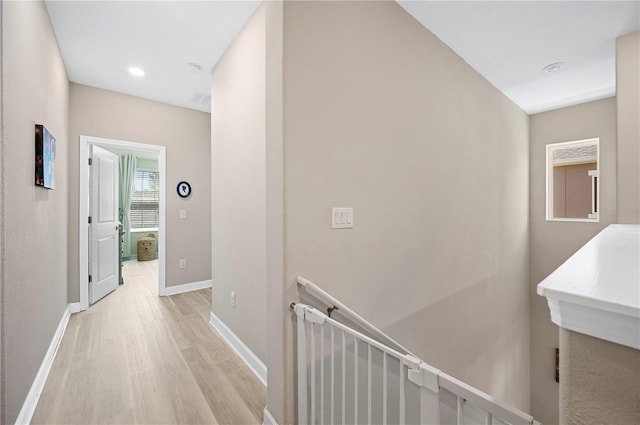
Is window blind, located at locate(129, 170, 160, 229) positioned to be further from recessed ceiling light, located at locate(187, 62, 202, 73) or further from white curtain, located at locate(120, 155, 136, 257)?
recessed ceiling light, located at locate(187, 62, 202, 73)

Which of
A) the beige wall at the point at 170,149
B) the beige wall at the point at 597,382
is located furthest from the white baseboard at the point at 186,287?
the beige wall at the point at 597,382

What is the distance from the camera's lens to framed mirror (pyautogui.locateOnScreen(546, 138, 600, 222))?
3.69m

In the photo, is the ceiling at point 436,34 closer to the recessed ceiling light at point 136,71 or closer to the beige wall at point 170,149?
the recessed ceiling light at point 136,71

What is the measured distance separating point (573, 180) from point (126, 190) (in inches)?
333

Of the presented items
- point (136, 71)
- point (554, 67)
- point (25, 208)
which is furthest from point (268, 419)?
point (554, 67)

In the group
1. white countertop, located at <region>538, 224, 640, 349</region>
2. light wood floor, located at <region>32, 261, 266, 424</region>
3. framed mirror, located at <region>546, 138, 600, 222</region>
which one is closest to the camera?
white countertop, located at <region>538, 224, 640, 349</region>

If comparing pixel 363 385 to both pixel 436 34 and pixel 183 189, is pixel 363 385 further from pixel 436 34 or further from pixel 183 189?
pixel 183 189

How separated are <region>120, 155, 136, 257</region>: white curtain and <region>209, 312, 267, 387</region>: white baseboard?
15.7 feet

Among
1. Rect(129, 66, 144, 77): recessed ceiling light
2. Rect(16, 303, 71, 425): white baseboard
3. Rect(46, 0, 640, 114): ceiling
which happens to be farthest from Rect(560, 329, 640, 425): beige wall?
Rect(129, 66, 144, 77): recessed ceiling light

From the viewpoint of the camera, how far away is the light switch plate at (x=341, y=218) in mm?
1569

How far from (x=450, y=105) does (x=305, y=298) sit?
2.08m

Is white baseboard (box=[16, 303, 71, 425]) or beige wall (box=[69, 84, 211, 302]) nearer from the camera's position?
white baseboard (box=[16, 303, 71, 425])

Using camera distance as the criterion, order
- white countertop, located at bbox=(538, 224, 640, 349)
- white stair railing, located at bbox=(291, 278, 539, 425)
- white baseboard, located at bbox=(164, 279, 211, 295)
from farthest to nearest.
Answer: white baseboard, located at bbox=(164, 279, 211, 295)
white stair railing, located at bbox=(291, 278, 539, 425)
white countertop, located at bbox=(538, 224, 640, 349)

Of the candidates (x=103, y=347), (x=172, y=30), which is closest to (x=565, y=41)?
(x=172, y=30)
